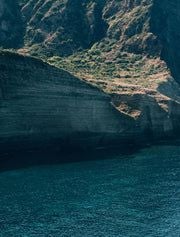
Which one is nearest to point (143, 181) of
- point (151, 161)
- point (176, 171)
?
point (176, 171)

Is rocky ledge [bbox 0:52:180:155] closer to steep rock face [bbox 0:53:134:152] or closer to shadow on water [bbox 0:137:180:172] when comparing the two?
steep rock face [bbox 0:53:134:152]

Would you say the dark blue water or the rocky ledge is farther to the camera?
the rocky ledge

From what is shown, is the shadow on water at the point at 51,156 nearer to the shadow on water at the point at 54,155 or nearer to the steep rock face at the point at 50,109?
the shadow on water at the point at 54,155

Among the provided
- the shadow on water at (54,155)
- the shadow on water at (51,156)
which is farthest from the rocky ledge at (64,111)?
the shadow on water at (51,156)

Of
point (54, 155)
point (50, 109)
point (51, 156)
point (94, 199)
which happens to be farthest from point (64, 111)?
point (94, 199)

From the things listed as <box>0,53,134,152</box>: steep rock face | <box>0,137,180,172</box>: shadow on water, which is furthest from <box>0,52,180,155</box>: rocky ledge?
<box>0,137,180,172</box>: shadow on water

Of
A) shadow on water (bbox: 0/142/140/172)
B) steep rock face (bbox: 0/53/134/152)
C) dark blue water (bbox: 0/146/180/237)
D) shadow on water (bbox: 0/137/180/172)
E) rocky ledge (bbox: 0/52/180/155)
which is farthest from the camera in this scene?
rocky ledge (bbox: 0/52/180/155)
